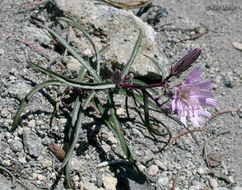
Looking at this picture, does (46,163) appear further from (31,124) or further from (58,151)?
(31,124)

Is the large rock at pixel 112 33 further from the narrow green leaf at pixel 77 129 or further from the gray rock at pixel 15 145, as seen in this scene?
the gray rock at pixel 15 145

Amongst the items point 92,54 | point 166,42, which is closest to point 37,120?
point 92,54

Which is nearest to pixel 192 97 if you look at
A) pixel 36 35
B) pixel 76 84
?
pixel 76 84

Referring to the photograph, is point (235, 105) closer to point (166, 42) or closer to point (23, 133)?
point (166, 42)

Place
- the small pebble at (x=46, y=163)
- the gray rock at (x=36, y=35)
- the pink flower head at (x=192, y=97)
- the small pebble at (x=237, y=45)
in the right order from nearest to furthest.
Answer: the pink flower head at (x=192, y=97) < the small pebble at (x=46, y=163) < the gray rock at (x=36, y=35) < the small pebble at (x=237, y=45)

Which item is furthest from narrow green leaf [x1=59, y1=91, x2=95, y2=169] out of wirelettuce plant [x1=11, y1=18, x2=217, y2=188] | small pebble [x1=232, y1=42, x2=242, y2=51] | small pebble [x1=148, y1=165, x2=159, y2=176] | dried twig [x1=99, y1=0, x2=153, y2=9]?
small pebble [x1=232, y1=42, x2=242, y2=51]

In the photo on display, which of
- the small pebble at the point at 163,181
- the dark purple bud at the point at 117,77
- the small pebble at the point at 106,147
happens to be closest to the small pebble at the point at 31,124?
the small pebble at the point at 106,147

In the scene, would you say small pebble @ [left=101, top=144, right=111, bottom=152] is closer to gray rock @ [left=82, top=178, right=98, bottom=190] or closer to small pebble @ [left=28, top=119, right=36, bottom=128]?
gray rock @ [left=82, top=178, right=98, bottom=190]

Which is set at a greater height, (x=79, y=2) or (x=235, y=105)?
(x=79, y=2)
